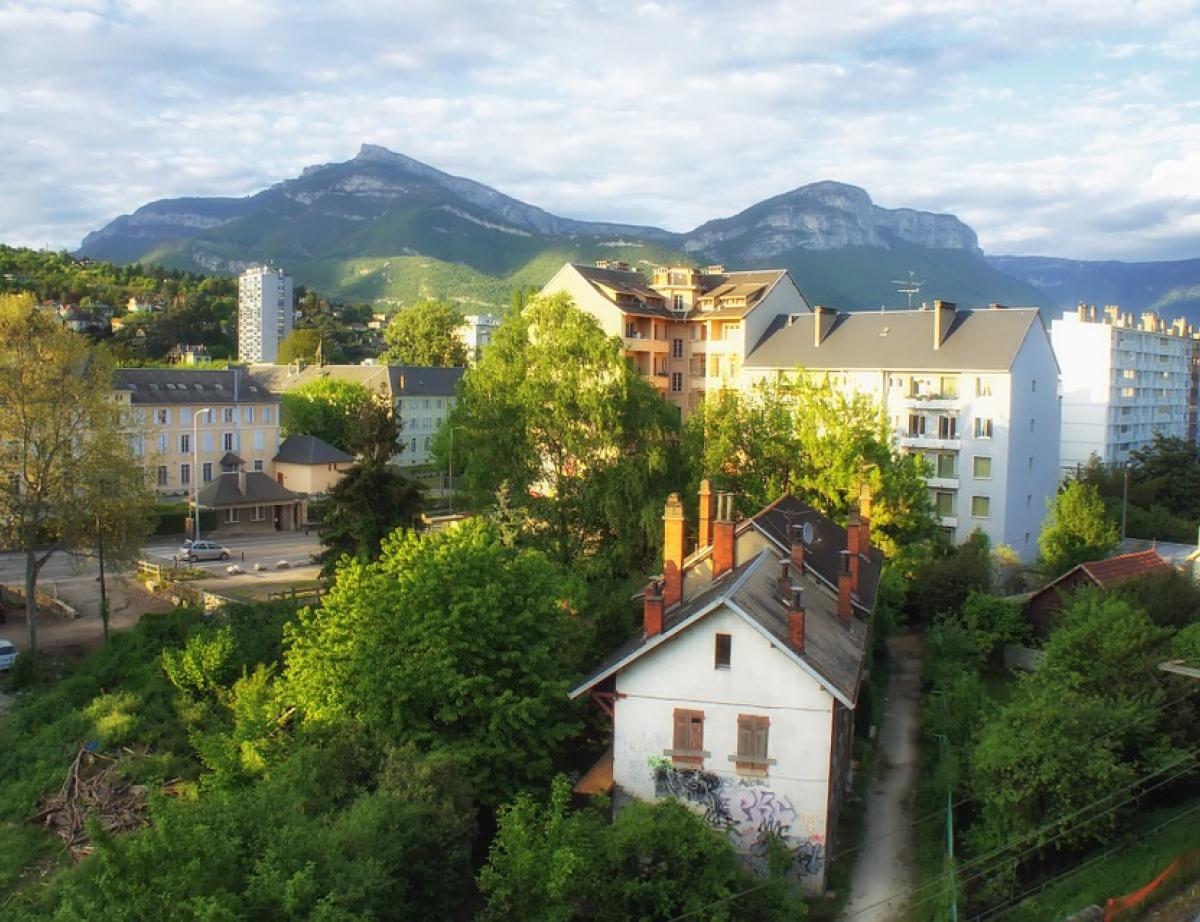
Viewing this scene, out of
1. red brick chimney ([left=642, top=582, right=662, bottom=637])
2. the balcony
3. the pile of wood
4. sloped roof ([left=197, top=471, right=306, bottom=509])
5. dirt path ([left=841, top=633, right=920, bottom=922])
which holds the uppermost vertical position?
the balcony

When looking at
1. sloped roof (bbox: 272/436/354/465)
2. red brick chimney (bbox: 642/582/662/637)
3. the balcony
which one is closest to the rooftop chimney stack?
the balcony

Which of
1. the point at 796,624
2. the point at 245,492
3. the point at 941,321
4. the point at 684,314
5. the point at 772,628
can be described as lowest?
the point at 245,492

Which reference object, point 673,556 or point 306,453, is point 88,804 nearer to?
point 673,556

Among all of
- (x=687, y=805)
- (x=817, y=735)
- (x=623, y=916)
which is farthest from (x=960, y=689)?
(x=623, y=916)

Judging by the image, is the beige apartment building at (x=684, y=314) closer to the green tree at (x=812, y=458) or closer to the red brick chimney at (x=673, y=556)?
the green tree at (x=812, y=458)

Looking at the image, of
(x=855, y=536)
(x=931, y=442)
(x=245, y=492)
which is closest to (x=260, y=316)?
(x=245, y=492)

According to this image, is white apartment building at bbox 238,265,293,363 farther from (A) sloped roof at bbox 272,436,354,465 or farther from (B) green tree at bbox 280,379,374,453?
(A) sloped roof at bbox 272,436,354,465
